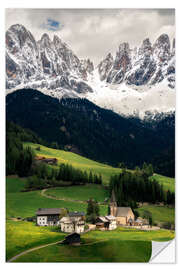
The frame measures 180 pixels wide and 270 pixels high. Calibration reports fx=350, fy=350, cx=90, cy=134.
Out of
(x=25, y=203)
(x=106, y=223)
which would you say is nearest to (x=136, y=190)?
(x=106, y=223)

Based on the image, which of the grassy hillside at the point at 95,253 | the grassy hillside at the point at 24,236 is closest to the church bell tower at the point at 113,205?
the grassy hillside at the point at 95,253

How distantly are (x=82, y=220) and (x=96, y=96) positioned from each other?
1522 inches

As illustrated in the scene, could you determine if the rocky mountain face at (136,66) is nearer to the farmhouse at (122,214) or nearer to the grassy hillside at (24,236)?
the farmhouse at (122,214)

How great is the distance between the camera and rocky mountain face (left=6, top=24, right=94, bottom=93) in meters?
32.5

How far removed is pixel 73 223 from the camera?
2677 centimetres

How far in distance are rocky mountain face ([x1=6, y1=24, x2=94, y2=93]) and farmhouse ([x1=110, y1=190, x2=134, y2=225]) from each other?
14.9 metres

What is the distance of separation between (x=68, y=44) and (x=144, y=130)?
134 feet

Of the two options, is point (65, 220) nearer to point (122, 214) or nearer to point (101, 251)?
point (101, 251)

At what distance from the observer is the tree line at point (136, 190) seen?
99.1 ft

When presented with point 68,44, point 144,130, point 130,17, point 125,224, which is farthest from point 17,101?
point 144,130

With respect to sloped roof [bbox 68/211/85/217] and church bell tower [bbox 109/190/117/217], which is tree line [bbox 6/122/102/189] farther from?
sloped roof [bbox 68/211/85/217]

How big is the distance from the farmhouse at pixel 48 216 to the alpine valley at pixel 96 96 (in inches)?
381

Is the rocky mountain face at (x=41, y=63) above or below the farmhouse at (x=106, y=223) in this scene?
above

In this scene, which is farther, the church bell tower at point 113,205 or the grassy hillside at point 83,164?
the grassy hillside at point 83,164
